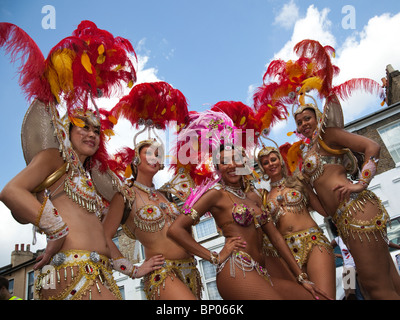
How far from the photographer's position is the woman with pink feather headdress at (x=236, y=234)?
2.68 meters

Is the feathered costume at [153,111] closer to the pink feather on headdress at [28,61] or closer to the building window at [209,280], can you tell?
the pink feather on headdress at [28,61]

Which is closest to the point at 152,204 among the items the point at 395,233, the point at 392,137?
the point at 395,233

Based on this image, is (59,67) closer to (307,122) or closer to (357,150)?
(307,122)

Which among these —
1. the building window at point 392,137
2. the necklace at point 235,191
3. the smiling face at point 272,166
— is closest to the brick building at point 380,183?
the building window at point 392,137

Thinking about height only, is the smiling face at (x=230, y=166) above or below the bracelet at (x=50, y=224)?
above

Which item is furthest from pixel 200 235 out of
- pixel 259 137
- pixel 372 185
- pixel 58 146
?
pixel 58 146

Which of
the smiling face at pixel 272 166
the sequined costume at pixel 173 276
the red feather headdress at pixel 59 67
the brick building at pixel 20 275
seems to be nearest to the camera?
the red feather headdress at pixel 59 67

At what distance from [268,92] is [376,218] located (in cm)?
226

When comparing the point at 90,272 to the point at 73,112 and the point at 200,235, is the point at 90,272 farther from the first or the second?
the point at 200,235

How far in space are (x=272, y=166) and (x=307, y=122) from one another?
0.68 m

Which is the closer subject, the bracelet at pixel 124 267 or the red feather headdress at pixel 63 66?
the red feather headdress at pixel 63 66

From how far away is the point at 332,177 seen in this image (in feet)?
11.5

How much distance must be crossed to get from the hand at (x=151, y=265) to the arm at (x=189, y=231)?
299mm

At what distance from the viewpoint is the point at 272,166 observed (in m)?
4.14
